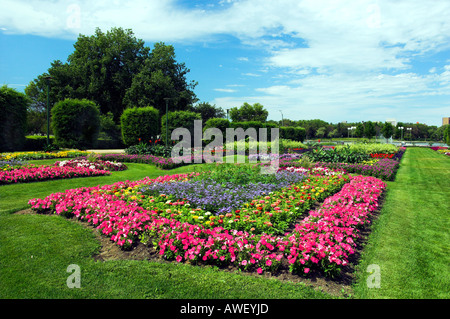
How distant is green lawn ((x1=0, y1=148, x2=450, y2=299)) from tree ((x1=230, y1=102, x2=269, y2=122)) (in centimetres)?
5196

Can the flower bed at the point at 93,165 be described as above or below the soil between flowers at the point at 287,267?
above

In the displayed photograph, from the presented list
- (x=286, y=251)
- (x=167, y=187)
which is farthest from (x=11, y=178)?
(x=286, y=251)

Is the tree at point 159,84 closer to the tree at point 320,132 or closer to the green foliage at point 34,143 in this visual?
the green foliage at point 34,143

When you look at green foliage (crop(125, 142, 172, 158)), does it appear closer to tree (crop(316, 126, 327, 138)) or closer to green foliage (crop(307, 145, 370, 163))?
green foliage (crop(307, 145, 370, 163))

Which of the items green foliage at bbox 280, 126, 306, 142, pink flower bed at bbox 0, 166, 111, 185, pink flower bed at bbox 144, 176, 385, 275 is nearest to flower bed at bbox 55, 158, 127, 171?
pink flower bed at bbox 0, 166, 111, 185

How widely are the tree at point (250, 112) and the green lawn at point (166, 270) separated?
170 ft

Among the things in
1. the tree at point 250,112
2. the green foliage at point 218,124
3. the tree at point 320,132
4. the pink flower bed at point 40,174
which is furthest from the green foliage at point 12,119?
the tree at point 320,132

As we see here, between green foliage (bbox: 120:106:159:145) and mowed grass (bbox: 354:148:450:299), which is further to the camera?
green foliage (bbox: 120:106:159:145)

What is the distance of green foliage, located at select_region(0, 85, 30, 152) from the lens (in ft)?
58.2

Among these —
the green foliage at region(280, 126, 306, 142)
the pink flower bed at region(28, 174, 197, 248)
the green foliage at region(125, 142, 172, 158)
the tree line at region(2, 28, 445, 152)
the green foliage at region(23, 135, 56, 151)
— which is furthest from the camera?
the green foliage at region(280, 126, 306, 142)

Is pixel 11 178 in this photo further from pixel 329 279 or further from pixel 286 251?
pixel 329 279

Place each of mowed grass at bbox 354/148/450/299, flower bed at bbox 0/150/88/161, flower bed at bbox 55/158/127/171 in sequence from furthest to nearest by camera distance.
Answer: flower bed at bbox 0/150/88/161 < flower bed at bbox 55/158/127/171 < mowed grass at bbox 354/148/450/299

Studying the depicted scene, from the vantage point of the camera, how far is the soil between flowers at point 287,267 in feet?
10.4
